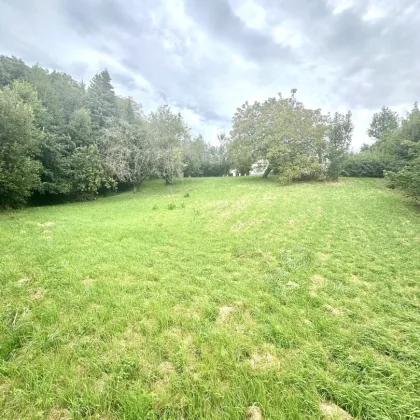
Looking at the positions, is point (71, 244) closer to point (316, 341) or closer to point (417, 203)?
point (316, 341)

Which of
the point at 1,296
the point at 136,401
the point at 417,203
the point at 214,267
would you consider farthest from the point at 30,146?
the point at 417,203

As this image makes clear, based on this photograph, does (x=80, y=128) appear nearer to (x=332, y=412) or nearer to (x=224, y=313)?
(x=224, y=313)

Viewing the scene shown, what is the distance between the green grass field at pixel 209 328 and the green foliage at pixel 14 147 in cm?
598

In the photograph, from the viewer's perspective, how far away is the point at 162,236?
6883 mm

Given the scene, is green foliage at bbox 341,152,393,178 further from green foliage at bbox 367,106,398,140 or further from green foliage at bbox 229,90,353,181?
green foliage at bbox 367,106,398,140

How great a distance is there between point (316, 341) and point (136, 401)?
221cm

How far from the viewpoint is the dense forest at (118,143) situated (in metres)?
10.9

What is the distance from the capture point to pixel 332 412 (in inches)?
76.8

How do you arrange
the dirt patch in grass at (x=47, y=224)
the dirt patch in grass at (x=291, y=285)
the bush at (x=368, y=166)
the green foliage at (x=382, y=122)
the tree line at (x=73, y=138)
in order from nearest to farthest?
1. the dirt patch in grass at (x=291, y=285)
2. the dirt patch in grass at (x=47, y=224)
3. the tree line at (x=73, y=138)
4. the bush at (x=368, y=166)
5. the green foliage at (x=382, y=122)

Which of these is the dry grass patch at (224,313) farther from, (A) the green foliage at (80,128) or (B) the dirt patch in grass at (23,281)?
(A) the green foliage at (80,128)

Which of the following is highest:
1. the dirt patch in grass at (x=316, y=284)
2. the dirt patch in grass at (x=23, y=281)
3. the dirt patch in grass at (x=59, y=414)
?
the dirt patch in grass at (x=23, y=281)

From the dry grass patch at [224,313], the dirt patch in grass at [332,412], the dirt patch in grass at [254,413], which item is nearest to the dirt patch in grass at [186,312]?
the dry grass patch at [224,313]

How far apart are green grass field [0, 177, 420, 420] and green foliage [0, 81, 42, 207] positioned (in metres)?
5.98

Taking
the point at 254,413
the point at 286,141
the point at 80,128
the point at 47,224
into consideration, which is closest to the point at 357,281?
the point at 254,413
